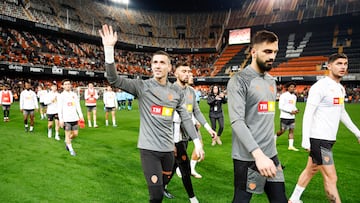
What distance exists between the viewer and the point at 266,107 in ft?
8.56

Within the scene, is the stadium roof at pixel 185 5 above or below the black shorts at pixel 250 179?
above

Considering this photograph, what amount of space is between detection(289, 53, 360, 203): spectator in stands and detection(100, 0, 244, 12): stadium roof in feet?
183

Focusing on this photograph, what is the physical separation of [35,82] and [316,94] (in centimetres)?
3796

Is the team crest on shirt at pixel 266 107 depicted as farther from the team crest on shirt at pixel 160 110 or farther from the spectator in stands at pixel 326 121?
the spectator in stands at pixel 326 121

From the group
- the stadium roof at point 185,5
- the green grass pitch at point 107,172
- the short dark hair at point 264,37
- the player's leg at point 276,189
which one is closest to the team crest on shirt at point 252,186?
the player's leg at point 276,189

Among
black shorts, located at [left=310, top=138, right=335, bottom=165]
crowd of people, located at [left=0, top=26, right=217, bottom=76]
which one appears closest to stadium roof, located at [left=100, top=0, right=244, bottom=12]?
crowd of people, located at [left=0, top=26, right=217, bottom=76]

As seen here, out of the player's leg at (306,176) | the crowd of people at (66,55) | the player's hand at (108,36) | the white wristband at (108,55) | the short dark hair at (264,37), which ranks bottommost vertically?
the player's leg at (306,176)

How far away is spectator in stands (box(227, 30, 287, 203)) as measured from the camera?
8.16 feet

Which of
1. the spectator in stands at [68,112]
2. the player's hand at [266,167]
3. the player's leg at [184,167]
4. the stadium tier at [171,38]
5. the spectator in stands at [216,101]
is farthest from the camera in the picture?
the stadium tier at [171,38]

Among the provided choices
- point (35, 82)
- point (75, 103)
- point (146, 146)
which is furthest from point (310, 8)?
point (146, 146)

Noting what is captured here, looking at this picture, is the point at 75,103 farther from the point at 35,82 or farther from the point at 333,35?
the point at 333,35

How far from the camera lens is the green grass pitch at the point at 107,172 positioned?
192 inches

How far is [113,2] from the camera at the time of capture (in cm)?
5597

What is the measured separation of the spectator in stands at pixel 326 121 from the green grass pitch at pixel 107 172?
117 cm
